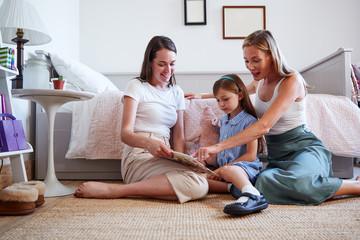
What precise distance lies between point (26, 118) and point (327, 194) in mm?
1650

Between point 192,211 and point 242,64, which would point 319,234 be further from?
point 242,64

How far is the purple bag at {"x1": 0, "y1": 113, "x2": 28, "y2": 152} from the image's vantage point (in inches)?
43.6

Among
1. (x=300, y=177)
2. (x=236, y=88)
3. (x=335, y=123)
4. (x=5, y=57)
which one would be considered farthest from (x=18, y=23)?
(x=335, y=123)

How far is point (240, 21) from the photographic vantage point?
3045 mm

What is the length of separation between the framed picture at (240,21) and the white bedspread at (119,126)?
1.57 meters

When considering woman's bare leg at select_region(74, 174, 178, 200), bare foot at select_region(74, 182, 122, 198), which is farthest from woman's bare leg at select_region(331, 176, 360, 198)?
bare foot at select_region(74, 182, 122, 198)

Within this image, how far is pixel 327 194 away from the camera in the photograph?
1.09 m

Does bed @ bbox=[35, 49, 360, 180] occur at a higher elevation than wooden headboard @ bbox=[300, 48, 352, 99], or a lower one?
lower

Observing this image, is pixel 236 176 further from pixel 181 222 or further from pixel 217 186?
pixel 181 222

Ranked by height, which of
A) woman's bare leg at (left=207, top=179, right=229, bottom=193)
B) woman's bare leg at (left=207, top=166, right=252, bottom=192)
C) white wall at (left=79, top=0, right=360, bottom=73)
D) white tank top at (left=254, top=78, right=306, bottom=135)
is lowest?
woman's bare leg at (left=207, top=179, right=229, bottom=193)

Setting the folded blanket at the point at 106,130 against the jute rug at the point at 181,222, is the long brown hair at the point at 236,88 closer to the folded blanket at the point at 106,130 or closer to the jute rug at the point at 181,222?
the jute rug at the point at 181,222

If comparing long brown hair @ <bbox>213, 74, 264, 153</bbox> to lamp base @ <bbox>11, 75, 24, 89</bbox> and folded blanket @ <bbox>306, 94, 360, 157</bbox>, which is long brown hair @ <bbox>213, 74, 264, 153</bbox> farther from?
lamp base @ <bbox>11, 75, 24, 89</bbox>

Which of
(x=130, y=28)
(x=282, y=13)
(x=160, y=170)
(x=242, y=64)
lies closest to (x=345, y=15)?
(x=282, y=13)

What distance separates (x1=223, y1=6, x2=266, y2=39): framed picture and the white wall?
6 centimetres
